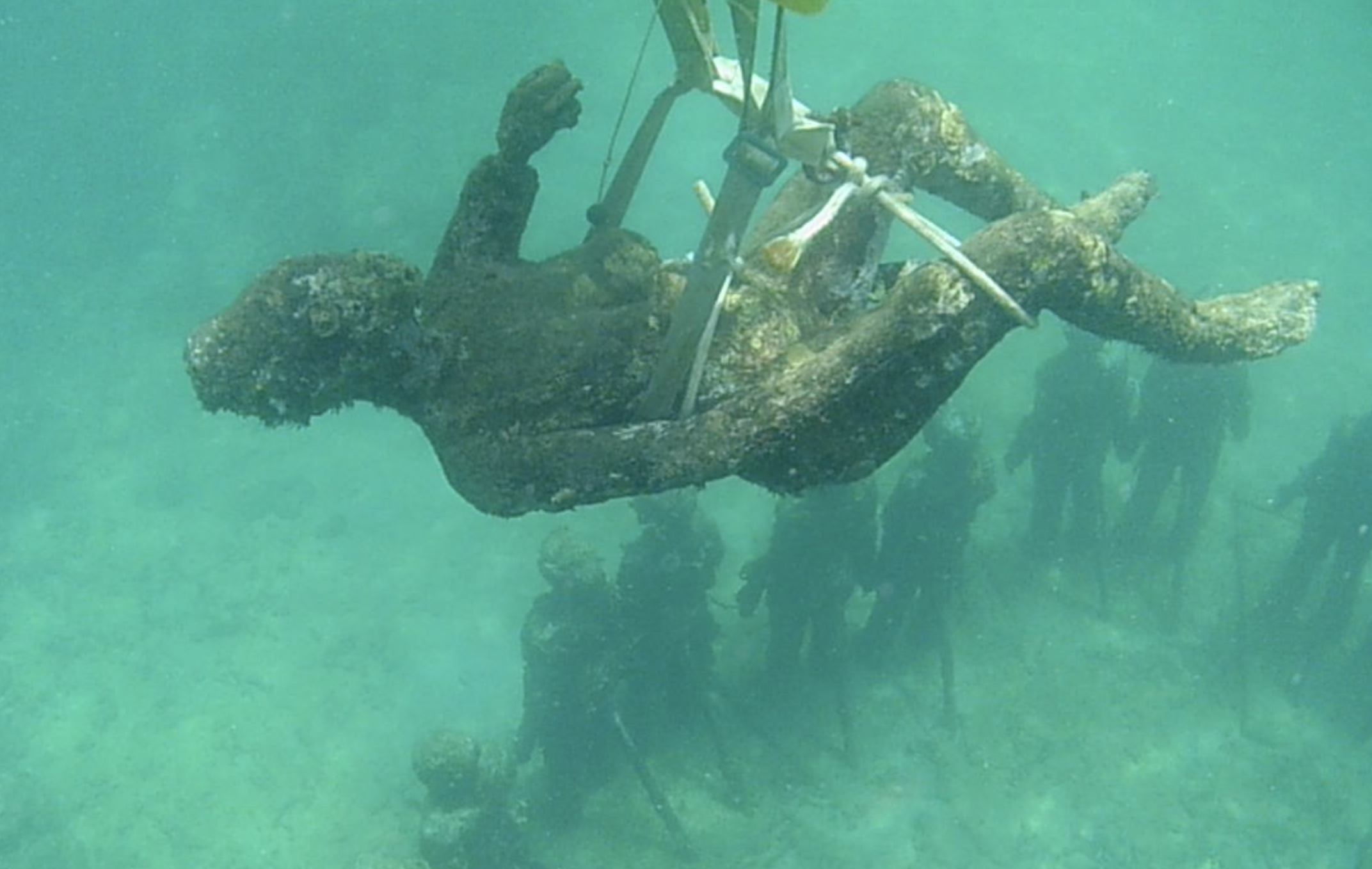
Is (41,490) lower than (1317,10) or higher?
lower

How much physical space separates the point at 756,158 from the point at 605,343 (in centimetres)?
109

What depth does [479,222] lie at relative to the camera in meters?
4.59

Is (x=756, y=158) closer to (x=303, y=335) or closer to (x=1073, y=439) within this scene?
(x=303, y=335)

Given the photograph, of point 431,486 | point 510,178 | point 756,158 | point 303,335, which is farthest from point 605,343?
point 431,486

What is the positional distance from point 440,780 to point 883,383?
303 inches

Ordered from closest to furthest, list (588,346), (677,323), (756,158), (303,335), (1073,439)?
(756,158) → (303,335) → (677,323) → (588,346) → (1073,439)

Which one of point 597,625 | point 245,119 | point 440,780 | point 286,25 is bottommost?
point 440,780

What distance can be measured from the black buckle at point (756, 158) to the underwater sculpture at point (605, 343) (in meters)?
0.10

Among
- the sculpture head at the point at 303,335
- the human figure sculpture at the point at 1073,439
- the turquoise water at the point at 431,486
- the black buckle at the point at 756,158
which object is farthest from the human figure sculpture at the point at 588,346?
the human figure sculpture at the point at 1073,439

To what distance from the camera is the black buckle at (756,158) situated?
13.0 feet

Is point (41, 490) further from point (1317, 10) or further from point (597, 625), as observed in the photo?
point (1317, 10)

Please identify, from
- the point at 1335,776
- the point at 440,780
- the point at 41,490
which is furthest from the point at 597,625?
the point at 41,490

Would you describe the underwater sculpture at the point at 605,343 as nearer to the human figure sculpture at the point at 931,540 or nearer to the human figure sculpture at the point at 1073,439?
the human figure sculpture at the point at 931,540

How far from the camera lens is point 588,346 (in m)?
4.52
